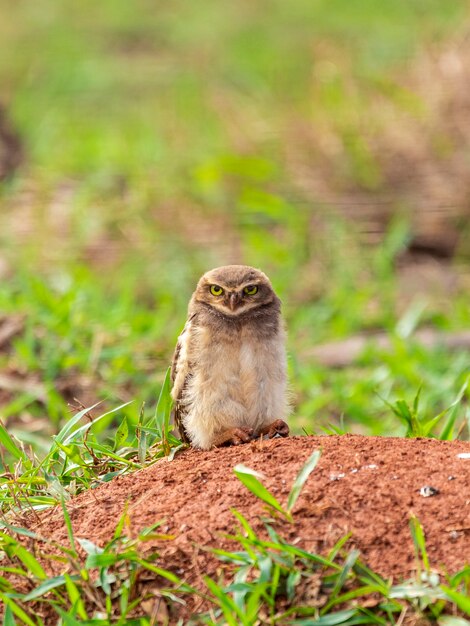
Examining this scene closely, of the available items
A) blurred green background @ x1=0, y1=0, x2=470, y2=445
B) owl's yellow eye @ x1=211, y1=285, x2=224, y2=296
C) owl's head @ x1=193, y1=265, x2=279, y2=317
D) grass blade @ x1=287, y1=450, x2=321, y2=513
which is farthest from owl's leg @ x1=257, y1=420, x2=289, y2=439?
blurred green background @ x1=0, y1=0, x2=470, y2=445

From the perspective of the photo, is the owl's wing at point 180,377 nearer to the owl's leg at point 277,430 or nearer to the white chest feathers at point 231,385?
the white chest feathers at point 231,385

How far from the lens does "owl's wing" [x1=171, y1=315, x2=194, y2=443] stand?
451cm

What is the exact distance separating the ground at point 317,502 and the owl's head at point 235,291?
69 centimetres

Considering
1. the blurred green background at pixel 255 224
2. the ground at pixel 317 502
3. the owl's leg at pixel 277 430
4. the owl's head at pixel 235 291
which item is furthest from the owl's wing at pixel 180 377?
the blurred green background at pixel 255 224

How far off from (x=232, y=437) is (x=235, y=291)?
0.59 meters

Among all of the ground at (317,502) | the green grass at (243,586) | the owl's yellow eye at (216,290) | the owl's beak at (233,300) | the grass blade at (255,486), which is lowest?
the green grass at (243,586)

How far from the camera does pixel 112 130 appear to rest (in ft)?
41.2

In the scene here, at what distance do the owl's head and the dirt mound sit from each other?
0.71 m

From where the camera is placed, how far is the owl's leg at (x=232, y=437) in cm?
427

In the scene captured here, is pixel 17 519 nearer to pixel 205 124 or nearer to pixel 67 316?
pixel 67 316

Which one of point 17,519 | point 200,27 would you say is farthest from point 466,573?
point 200,27

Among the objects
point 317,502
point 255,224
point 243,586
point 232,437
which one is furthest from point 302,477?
point 255,224

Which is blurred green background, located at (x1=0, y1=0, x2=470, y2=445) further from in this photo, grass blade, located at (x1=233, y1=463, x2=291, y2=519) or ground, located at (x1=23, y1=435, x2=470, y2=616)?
grass blade, located at (x1=233, y1=463, x2=291, y2=519)

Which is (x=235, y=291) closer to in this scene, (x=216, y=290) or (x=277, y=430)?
(x=216, y=290)
